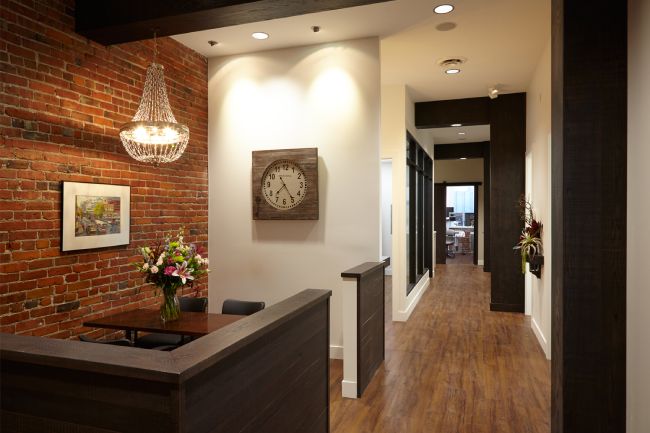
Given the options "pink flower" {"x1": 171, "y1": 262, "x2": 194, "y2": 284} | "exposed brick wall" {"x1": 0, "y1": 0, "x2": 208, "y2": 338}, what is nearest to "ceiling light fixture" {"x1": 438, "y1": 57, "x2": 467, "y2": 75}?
"exposed brick wall" {"x1": 0, "y1": 0, "x2": 208, "y2": 338}

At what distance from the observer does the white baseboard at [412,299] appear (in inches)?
230

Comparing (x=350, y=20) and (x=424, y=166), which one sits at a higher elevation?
(x=350, y=20)

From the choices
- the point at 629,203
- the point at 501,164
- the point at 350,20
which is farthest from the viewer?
the point at 501,164

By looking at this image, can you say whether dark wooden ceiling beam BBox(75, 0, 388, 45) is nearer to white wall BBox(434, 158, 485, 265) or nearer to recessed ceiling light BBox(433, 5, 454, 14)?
recessed ceiling light BBox(433, 5, 454, 14)

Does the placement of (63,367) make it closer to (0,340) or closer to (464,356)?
(0,340)

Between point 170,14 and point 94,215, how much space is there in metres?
1.60

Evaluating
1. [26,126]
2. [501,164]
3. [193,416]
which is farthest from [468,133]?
[193,416]

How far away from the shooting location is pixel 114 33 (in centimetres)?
345

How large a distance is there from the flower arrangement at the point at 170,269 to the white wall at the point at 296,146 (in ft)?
5.06

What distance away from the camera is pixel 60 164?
3.21 metres

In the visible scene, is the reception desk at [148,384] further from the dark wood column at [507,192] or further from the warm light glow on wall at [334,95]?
the dark wood column at [507,192]

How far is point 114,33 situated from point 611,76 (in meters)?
3.30

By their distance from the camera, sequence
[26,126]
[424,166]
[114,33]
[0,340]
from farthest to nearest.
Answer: [424,166]
[114,33]
[26,126]
[0,340]

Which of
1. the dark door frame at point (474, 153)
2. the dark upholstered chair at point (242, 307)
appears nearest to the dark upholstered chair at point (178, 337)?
the dark upholstered chair at point (242, 307)
